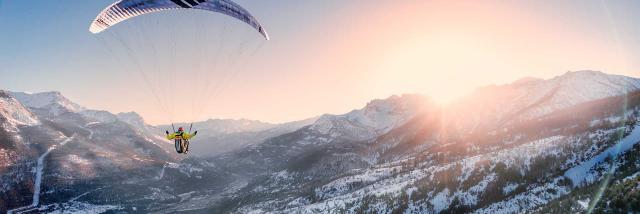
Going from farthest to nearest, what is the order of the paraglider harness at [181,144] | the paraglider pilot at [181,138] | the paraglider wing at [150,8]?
the paraglider pilot at [181,138] → the paraglider harness at [181,144] → the paraglider wing at [150,8]

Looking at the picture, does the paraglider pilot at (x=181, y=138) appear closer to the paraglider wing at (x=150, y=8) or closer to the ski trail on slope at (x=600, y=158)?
the paraglider wing at (x=150, y=8)

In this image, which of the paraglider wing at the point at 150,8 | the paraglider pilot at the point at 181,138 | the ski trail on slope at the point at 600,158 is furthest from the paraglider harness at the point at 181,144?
the ski trail on slope at the point at 600,158

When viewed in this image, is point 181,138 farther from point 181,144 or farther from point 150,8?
point 150,8

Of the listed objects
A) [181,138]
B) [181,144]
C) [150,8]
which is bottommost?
[181,144]

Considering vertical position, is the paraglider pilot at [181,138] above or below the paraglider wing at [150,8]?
below

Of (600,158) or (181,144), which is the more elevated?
(181,144)

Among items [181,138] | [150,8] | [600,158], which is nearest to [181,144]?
[181,138]

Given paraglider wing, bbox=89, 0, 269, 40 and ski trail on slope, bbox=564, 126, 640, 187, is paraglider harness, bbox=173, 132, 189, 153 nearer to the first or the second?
paraglider wing, bbox=89, 0, 269, 40

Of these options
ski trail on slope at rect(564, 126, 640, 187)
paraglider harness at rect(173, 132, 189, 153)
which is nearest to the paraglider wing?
paraglider harness at rect(173, 132, 189, 153)
